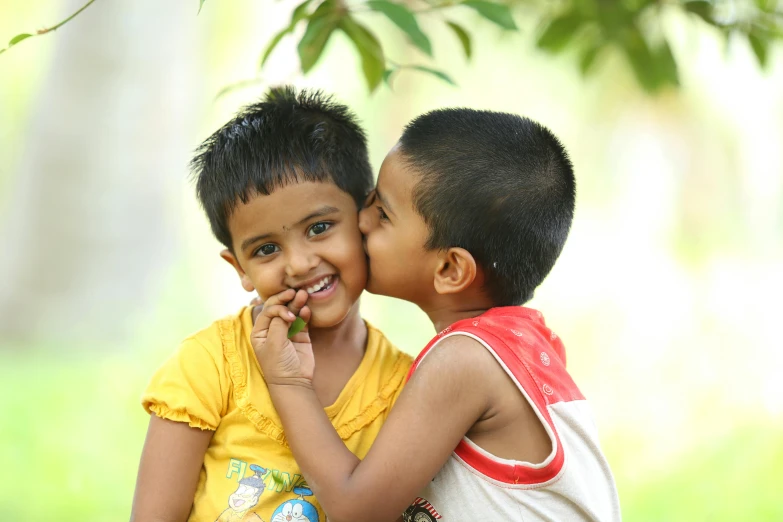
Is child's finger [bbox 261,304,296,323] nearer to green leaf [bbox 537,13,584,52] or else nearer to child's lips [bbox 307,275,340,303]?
child's lips [bbox 307,275,340,303]

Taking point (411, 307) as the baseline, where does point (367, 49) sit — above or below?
above

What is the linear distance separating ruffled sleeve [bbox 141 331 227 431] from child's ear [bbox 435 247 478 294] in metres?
0.48

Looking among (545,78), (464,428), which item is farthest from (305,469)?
(545,78)

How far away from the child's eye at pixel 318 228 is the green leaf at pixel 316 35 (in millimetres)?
348

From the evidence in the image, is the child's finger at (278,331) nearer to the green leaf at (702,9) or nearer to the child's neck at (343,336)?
the child's neck at (343,336)

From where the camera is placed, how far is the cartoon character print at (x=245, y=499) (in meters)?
1.79

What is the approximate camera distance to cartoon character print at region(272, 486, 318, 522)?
180 centimetres

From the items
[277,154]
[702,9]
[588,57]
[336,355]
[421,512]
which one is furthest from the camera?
[588,57]

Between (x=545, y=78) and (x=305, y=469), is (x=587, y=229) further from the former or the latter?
(x=305, y=469)

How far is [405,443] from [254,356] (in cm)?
43

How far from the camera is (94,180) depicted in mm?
6105

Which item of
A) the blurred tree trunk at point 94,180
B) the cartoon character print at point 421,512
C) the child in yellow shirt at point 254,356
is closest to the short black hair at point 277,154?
the child in yellow shirt at point 254,356

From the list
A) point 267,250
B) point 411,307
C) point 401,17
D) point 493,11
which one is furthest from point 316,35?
point 411,307

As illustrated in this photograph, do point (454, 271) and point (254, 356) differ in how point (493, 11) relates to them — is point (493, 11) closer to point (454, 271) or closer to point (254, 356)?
point (454, 271)
